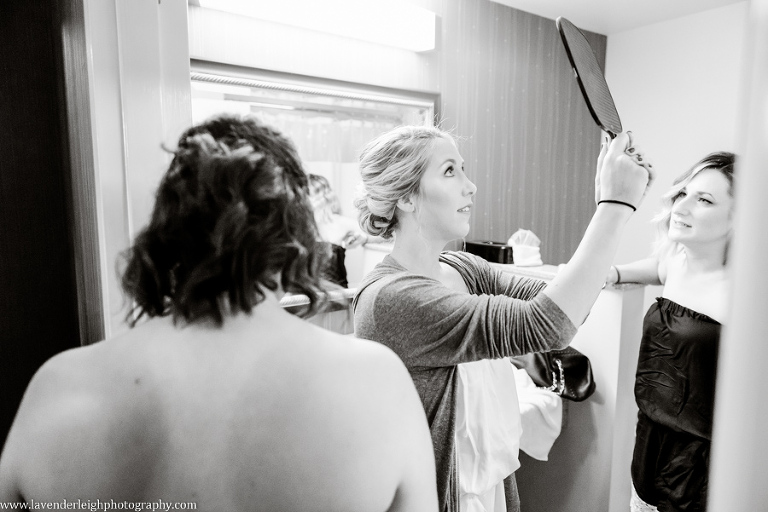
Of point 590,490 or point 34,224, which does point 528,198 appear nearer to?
point 590,490

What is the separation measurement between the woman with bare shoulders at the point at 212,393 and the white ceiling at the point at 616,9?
7.54ft

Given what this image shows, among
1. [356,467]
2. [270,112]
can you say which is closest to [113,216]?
[356,467]

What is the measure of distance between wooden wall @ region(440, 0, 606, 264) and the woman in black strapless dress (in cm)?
109

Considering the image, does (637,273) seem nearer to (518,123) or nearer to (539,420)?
(539,420)

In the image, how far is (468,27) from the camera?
7.24 feet

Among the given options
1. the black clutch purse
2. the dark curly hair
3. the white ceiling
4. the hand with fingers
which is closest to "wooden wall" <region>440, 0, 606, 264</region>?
the white ceiling

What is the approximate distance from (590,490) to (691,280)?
2.43 feet

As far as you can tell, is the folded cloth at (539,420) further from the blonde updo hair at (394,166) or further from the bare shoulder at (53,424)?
the bare shoulder at (53,424)

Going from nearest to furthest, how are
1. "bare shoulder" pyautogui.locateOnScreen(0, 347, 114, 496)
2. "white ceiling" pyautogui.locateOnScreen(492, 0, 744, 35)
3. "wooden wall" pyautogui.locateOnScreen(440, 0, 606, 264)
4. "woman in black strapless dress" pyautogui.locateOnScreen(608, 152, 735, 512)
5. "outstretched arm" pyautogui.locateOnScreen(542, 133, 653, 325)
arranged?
"bare shoulder" pyautogui.locateOnScreen(0, 347, 114, 496), "outstretched arm" pyautogui.locateOnScreen(542, 133, 653, 325), "woman in black strapless dress" pyautogui.locateOnScreen(608, 152, 735, 512), "wooden wall" pyautogui.locateOnScreen(440, 0, 606, 264), "white ceiling" pyautogui.locateOnScreen(492, 0, 744, 35)

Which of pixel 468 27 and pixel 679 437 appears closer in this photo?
pixel 679 437

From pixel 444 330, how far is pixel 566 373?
2.95ft

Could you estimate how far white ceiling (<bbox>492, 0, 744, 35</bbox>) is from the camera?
2371 mm

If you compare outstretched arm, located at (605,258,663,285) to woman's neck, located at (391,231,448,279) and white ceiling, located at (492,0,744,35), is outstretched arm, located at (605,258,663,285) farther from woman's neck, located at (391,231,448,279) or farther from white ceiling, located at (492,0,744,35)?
white ceiling, located at (492,0,744,35)

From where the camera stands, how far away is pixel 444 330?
2.60ft
